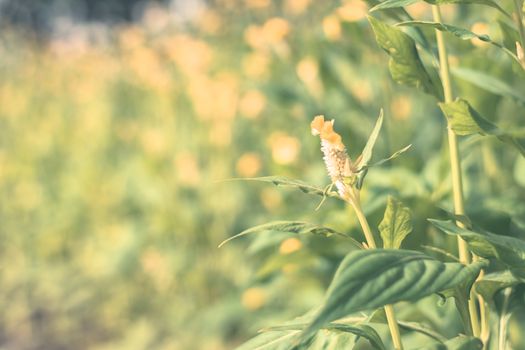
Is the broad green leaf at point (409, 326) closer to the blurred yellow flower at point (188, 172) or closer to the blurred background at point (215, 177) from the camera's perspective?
the blurred background at point (215, 177)

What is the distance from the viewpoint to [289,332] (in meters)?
0.95

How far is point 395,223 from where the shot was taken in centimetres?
90

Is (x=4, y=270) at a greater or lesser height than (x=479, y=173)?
lesser

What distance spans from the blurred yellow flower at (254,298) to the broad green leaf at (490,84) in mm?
1251

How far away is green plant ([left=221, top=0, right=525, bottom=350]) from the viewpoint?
2.34 feet

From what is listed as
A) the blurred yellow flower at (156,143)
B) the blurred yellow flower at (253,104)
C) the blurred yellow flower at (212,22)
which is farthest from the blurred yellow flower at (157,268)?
the blurred yellow flower at (212,22)

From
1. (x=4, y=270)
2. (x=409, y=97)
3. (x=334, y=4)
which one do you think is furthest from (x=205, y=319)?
(x=4, y=270)

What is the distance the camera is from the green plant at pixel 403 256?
71 centimetres

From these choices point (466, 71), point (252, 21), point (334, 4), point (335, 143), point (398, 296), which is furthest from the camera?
point (252, 21)

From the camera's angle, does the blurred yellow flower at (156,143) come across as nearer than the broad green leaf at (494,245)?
No

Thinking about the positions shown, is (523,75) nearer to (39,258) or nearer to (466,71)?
(466,71)

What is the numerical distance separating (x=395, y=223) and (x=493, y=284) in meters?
0.15

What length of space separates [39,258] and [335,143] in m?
3.20

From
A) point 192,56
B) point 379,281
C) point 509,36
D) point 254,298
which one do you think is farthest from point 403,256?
point 192,56
